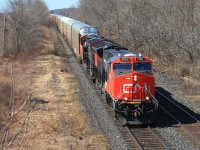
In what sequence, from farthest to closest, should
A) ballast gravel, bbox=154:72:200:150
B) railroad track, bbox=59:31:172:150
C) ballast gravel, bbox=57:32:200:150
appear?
ballast gravel, bbox=57:32:200:150
ballast gravel, bbox=154:72:200:150
railroad track, bbox=59:31:172:150

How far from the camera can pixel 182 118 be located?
1780 cm

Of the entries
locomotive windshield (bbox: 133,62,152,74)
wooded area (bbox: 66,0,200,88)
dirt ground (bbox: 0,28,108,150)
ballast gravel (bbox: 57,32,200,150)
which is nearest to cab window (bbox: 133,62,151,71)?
locomotive windshield (bbox: 133,62,152,74)

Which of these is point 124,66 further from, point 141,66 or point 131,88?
point 131,88

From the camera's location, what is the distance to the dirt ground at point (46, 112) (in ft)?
47.7

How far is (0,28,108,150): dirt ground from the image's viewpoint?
14539mm

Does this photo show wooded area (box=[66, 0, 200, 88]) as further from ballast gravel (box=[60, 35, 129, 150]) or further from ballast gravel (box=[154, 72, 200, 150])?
ballast gravel (box=[60, 35, 129, 150])

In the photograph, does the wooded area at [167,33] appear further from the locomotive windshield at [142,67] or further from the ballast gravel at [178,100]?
the locomotive windshield at [142,67]

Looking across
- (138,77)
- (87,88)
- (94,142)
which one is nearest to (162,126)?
(138,77)

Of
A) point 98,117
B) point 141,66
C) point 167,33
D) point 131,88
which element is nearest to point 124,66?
point 141,66

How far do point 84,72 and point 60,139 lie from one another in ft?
53.3

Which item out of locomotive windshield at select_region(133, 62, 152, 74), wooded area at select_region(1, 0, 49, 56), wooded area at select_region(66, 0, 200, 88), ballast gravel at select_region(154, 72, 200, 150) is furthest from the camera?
wooded area at select_region(1, 0, 49, 56)

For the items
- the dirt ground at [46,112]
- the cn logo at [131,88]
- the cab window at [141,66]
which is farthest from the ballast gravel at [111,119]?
the cab window at [141,66]

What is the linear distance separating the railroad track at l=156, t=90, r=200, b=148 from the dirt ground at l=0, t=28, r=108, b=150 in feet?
11.8

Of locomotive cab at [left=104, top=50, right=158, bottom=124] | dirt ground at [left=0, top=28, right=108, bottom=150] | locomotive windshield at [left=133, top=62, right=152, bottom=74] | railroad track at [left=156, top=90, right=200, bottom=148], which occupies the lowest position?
dirt ground at [left=0, top=28, right=108, bottom=150]
